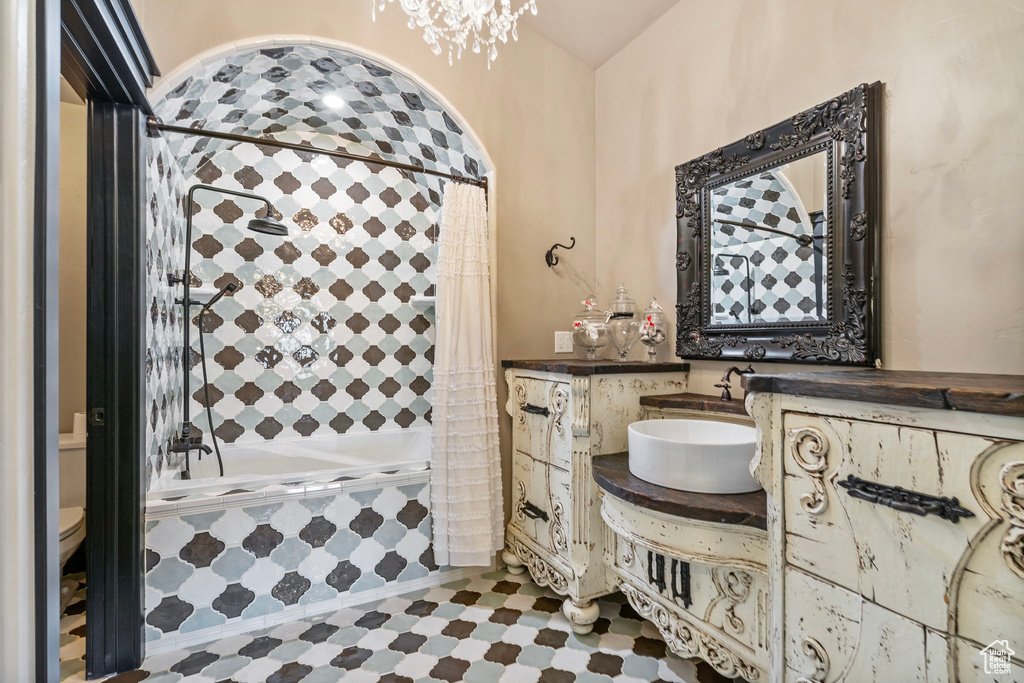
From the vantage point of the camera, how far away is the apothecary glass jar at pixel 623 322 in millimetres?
2217

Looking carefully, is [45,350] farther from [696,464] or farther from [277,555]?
[696,464]

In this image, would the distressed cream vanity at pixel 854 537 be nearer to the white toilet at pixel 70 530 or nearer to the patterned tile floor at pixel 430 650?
the patterned tile floor at pixel 430 650

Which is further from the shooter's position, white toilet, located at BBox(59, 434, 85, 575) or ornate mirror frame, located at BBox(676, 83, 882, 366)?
white toilet, located at BBox(59, 434, 85, 575)

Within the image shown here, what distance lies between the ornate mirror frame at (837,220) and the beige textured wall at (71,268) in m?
2.86

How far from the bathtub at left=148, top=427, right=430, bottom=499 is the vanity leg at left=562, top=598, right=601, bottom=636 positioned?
2.81 ft

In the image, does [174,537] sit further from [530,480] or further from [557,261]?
[557,261]

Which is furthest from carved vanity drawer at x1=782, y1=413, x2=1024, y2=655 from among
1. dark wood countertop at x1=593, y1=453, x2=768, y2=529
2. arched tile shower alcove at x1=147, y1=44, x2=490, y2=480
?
arched tile shower alcove at x1=147, y1=44, x2=490, y2=480

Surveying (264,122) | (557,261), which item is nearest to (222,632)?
(557,261)

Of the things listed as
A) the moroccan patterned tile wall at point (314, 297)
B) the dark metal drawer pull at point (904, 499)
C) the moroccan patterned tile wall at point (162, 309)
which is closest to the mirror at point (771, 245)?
the dark metal drawer pull at point (904, 499)

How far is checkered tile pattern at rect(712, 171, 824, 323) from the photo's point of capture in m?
1.57

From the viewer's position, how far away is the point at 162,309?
80.5 inches

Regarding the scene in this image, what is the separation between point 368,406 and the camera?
2.98 metres

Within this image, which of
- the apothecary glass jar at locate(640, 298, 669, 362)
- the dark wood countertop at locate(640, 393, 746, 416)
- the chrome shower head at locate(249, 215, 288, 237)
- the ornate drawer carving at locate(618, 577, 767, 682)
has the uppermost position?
the chrome shower head at locate(249, 215, 288, 237)

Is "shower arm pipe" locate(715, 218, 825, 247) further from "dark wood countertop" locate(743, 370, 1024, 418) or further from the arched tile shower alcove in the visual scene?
the arched tile shower alcove
